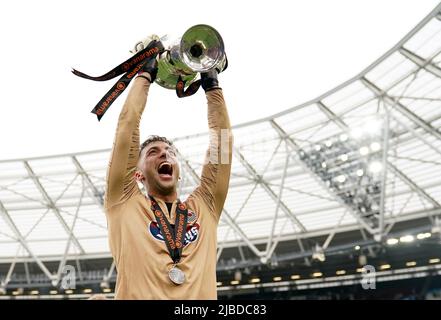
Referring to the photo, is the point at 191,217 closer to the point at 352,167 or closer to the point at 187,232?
the point at 187,232

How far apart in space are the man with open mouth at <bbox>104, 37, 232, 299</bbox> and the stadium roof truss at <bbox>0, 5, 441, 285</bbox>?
47.2 feet

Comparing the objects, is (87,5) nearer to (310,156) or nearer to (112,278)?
(310,156)

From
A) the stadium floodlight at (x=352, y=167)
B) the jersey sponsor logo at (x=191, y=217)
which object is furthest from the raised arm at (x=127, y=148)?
the stadium floodlight at (x=352, y=167)

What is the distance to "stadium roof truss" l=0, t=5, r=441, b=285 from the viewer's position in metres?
19.9

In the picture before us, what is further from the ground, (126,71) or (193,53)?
(193,53)

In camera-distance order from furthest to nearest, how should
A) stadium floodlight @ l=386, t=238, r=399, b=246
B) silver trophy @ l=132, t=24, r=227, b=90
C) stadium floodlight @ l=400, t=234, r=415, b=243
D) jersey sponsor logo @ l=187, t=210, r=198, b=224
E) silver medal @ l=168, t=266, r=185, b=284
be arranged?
stadium floodlight @ l=386, t=238, r=399, b=246
stadium floodlight @ l=400, t=234, r=415, b=243
silver trophy @ l=132, t=24, r=227, b=90
jersey sponsor logo @ l=187, t=210, r=198, b=224
silver medal @ l=168, t=266, r=185, b=284

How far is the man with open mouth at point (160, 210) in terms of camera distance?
2.84 meters

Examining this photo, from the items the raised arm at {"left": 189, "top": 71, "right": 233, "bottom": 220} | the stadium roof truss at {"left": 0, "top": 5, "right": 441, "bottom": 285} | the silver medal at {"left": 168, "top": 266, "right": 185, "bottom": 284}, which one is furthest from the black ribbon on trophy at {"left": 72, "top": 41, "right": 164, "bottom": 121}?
the stadium roof truss at {"left": 0, "top": 5, "right": 441, "bottom": 285}

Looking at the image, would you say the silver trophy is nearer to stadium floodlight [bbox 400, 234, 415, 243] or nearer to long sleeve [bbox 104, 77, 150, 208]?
long sleeve [bbox 104, 77, 150, 208]

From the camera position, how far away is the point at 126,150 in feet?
9.96

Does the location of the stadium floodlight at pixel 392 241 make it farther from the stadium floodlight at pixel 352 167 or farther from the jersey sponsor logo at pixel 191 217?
the jersey sponsor logo at pixel 191 217

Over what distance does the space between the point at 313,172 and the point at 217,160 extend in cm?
2008

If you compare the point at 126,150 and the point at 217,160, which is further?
the point at 217,160

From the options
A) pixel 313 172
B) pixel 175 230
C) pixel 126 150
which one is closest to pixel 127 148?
pixel 126 150
